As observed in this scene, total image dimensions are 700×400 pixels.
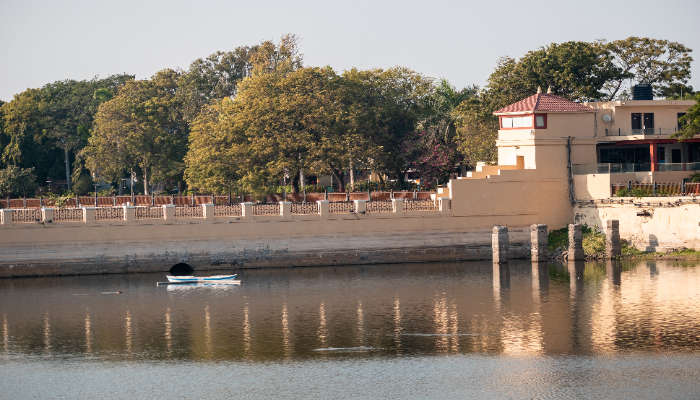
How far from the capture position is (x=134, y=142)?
11212 cm

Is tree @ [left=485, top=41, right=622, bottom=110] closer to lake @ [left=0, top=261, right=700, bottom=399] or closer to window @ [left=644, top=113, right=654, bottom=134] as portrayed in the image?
window @ [left=644, top=113, right=654, bottom=134]

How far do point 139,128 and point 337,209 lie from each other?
45.2 metres

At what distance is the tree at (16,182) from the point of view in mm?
108062

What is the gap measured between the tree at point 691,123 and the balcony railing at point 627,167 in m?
2.31

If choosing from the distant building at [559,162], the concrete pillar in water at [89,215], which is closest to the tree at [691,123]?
the distant building at [559,162]

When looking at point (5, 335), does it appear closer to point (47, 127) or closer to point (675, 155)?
point (675, 155)

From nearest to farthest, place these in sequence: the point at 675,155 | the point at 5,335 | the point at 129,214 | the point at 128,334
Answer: the point at 128,334, the point at 5,335, the point at 129,214, the point at 675,155

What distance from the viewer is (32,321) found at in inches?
2212

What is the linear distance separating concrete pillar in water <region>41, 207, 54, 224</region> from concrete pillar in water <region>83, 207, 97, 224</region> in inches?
93.5

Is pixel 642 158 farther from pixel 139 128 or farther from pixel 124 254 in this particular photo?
pixel 139 128

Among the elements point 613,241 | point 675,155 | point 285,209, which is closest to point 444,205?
point 285,209

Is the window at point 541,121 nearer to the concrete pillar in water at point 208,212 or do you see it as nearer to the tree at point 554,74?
the tree at point 554,74

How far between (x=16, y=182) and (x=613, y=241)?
66.5 metres

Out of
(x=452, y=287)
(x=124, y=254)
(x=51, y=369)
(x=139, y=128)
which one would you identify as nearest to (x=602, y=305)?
(x=452, y=287)
